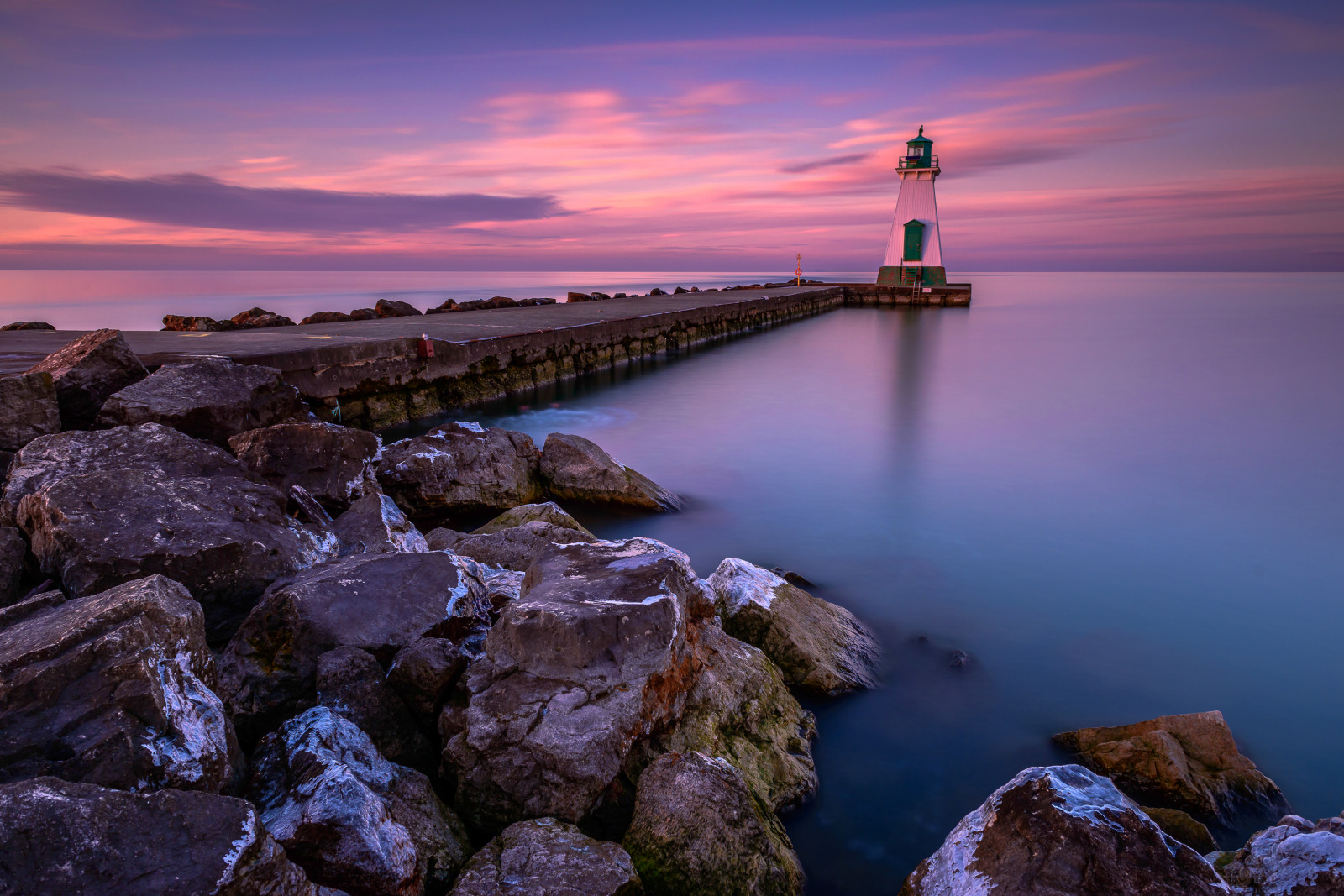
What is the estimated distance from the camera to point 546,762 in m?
1.98

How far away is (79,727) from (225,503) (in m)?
1.34

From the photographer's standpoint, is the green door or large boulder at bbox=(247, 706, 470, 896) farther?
the green door

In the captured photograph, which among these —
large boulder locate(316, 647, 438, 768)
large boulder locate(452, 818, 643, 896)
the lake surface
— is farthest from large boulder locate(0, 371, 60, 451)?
large boulder locate(452, 818, 643, 896)

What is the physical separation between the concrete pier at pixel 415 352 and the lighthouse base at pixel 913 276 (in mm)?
17847

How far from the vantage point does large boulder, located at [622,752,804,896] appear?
71.7 inches

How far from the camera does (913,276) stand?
100 feet

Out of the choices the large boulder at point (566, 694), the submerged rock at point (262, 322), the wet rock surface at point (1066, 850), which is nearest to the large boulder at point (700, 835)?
the large boulder at point (566, 694)

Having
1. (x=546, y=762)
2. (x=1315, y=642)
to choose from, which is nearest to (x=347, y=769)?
(x=546, y=762)

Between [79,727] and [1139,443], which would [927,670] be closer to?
[79,727]

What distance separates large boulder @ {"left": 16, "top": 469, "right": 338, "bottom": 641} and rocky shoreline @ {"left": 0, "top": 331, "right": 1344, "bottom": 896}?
0.01m

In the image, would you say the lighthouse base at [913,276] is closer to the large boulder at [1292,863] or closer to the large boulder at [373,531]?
the large boulder at [373,531]

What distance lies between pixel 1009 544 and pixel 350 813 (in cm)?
480

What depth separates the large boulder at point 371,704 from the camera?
2121mm

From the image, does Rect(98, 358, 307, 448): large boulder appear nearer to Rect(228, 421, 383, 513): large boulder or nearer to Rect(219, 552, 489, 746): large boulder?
Rect(228, 421, 383, 513): large boulder
